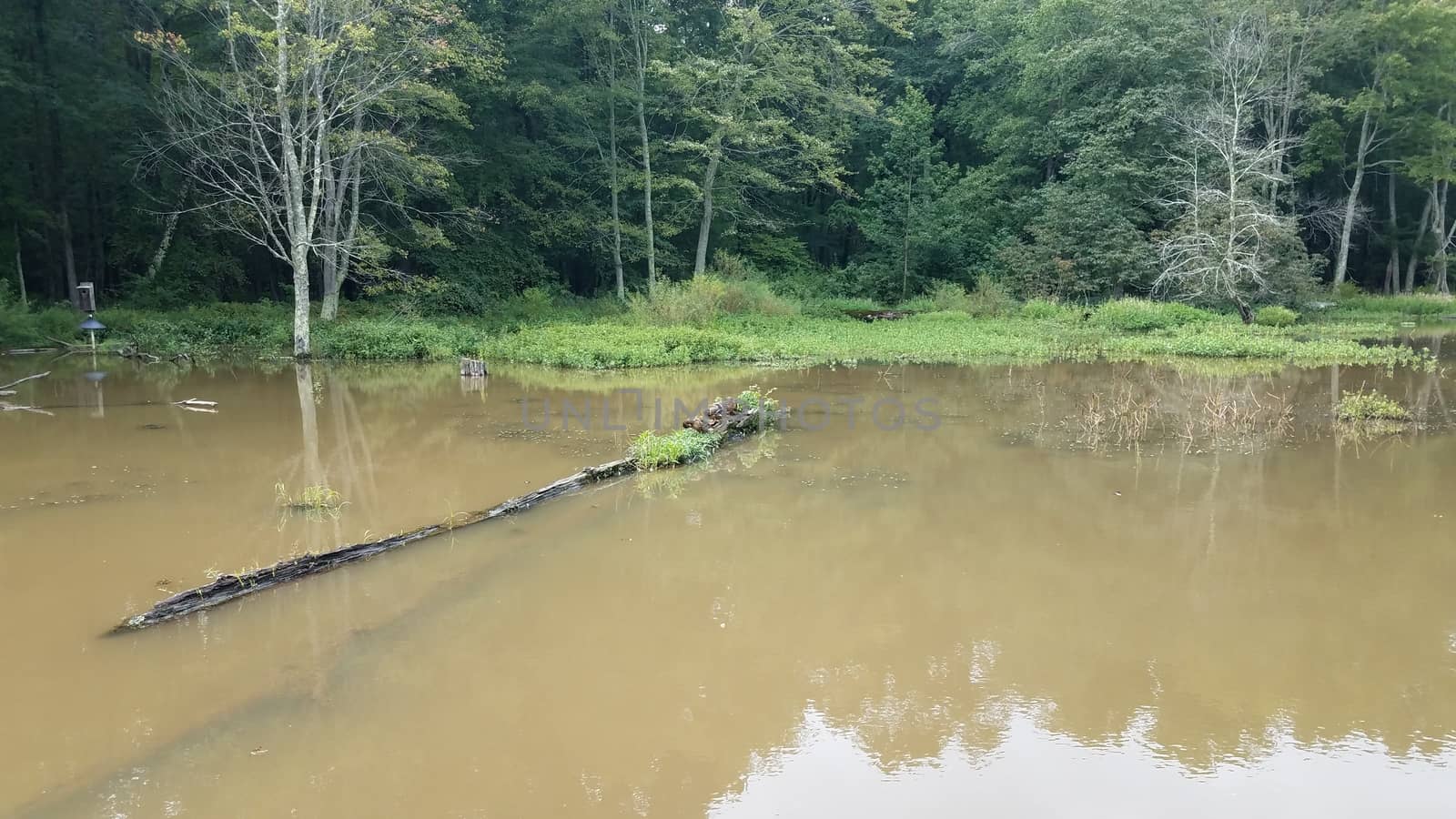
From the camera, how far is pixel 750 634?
5.60 m

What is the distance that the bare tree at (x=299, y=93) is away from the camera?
18.2 m

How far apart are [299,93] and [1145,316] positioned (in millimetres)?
20978

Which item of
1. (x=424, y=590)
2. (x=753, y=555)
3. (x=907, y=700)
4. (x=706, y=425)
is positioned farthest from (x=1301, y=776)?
(x=706, y=425)

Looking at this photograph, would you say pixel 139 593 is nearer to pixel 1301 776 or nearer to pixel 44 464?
pixel 44 464

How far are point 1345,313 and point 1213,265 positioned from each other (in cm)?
606

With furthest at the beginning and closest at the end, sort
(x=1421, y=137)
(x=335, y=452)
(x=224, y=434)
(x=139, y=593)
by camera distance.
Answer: (x=1421, y=137)
(x=224, y=434)
(x=335, y=452)
(x=139, y=593)

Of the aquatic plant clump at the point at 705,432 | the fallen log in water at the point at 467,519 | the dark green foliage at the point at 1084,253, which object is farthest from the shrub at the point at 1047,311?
the fallen log in water at the point at 467,519

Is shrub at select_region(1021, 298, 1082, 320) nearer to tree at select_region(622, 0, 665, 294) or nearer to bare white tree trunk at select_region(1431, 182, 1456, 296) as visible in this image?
tree at select_region(622, 0, 665, 294)

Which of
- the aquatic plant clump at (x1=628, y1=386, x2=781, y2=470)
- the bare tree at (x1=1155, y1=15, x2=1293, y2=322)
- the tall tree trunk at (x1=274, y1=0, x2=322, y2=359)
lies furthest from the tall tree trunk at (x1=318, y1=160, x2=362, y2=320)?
the bare tree at (x1=1155, y1=15, x2=1293, y2=322)

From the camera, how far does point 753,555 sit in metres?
7.04

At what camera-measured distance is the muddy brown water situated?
410 centimetres

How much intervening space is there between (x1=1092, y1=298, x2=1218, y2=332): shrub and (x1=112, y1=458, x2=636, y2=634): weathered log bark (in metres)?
19.5

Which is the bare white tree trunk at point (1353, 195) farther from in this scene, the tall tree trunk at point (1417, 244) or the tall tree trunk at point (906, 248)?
the tall tree trunk at point (906, 248)

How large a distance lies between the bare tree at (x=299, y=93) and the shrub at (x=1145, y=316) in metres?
17.5
